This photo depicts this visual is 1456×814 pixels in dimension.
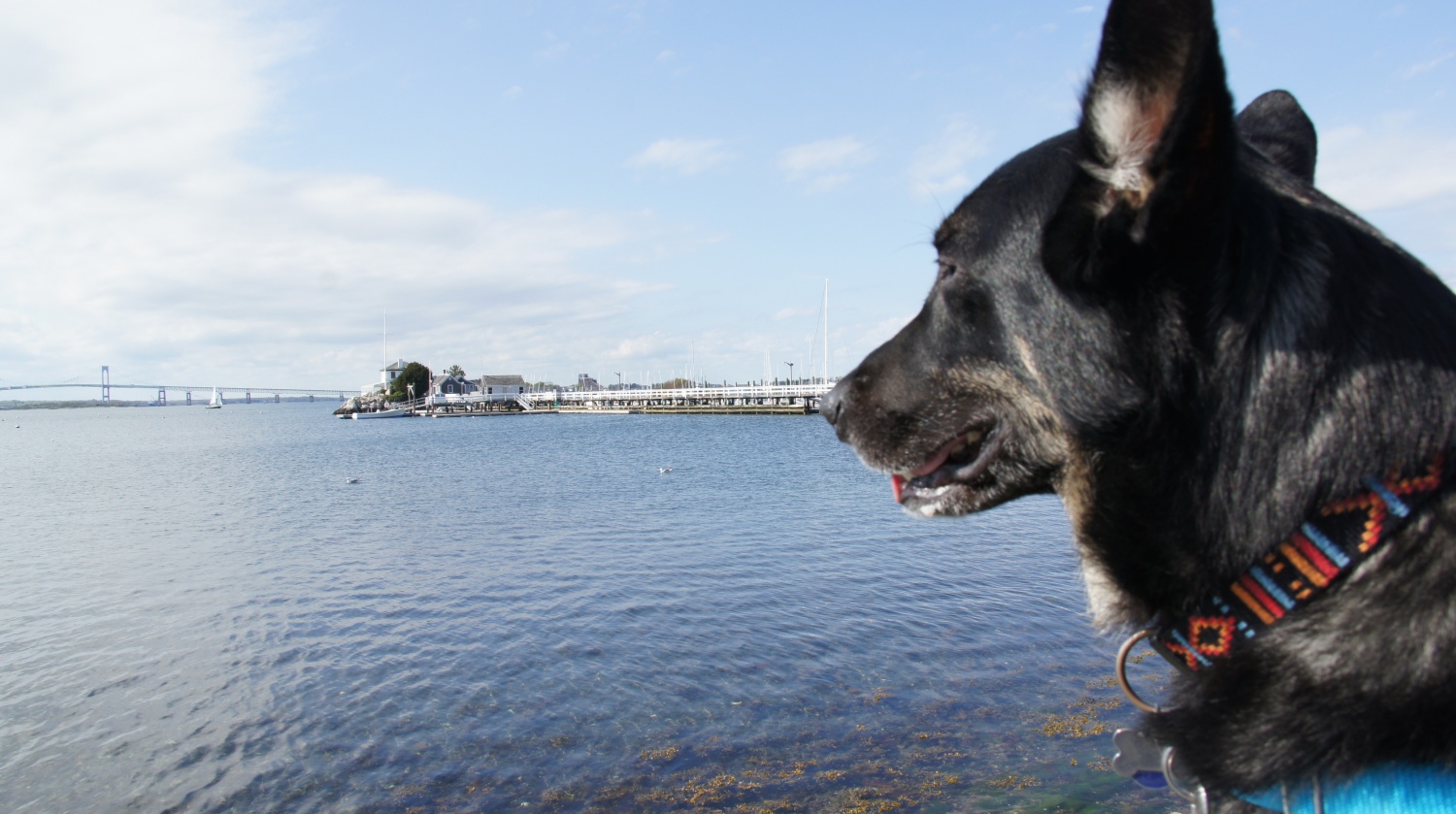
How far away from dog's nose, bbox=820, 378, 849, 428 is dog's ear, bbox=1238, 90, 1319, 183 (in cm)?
161

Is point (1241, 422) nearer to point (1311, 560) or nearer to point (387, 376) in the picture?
point (1311, 560)

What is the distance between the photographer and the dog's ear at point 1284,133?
9.20 feet

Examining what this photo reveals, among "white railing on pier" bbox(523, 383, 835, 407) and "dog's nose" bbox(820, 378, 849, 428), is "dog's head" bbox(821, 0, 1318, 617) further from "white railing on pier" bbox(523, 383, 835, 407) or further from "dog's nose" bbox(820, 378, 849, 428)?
"white railing on pier" bbox(523, 383, 835, 407)

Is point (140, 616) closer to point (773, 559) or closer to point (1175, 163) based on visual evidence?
point (773, 559)

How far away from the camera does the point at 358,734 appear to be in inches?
445

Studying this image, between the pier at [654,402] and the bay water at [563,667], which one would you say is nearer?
the bay water at [563,667]

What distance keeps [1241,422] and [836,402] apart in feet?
5.21

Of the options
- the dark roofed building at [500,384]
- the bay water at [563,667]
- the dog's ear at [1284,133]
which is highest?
the dark roofed building at [500,384]

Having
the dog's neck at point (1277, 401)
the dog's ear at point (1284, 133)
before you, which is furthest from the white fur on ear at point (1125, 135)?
the dog's ear at point (1284, 133)

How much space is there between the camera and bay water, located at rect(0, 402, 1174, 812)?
9.77 metres

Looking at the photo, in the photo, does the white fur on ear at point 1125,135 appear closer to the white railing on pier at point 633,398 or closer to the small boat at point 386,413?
the white railing on pier at point 633,398

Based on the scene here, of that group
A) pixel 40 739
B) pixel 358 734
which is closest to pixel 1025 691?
pixel 358 734

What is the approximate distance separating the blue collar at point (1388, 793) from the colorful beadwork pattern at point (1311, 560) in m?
0.35

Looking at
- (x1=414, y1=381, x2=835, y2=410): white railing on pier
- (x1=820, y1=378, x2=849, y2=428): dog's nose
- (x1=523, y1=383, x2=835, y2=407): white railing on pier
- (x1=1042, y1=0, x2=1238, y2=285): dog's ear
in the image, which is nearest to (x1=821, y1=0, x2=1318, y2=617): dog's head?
(x1=1042, y1=0, x2=1238, y2=285): dog's ear
